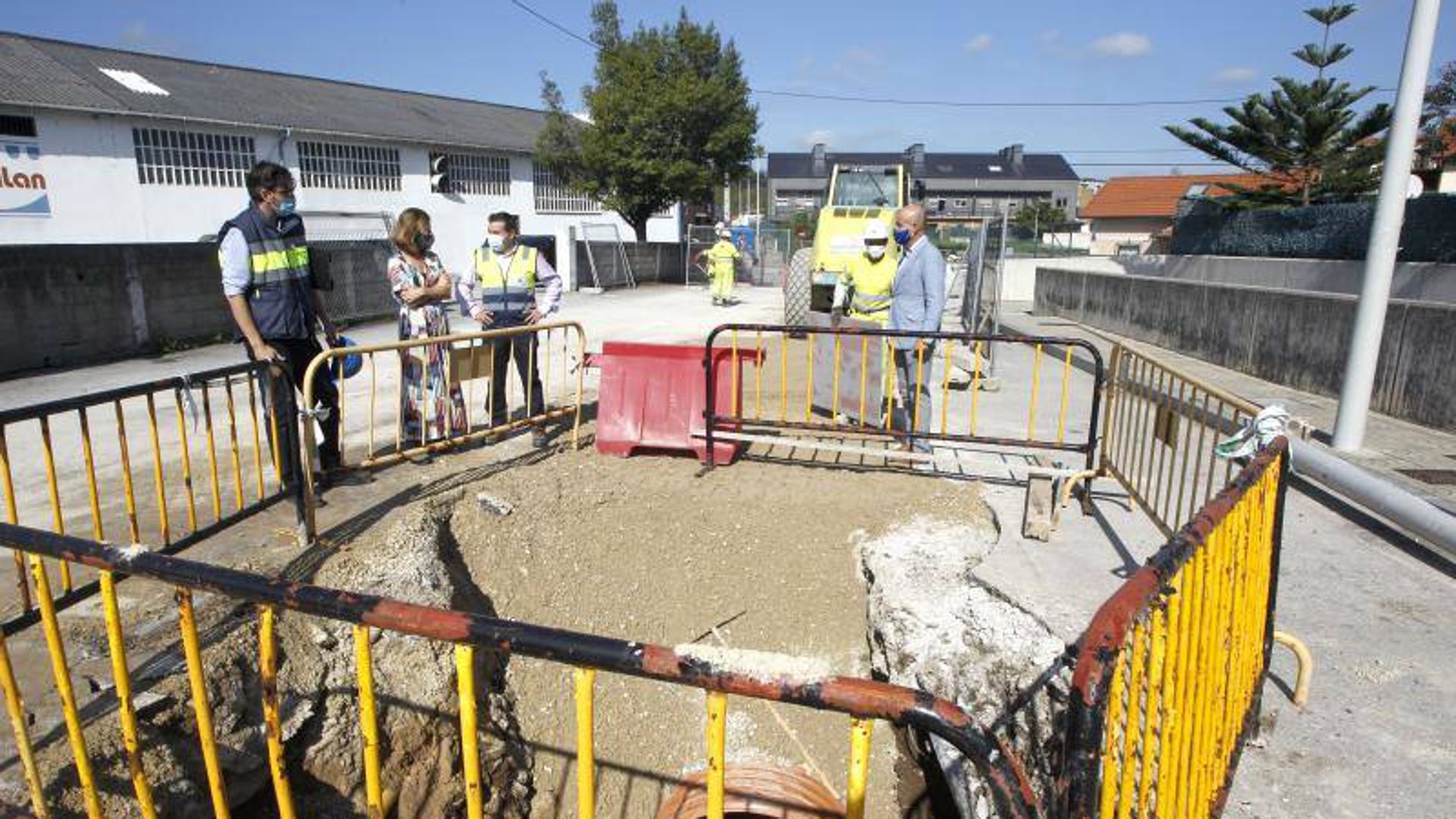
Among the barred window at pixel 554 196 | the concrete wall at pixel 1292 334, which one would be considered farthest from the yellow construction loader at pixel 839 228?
the barred window at pixel 554 196

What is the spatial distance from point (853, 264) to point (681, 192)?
2239 centimetres

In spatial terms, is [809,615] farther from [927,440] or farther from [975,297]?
[975,297]

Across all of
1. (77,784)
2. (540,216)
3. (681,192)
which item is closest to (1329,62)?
(681,192)

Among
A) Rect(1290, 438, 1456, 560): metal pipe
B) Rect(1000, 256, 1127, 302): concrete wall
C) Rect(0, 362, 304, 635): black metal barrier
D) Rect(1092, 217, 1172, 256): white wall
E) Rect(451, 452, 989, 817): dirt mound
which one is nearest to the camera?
Rect(0, 362, 304, 635): black metal barrier

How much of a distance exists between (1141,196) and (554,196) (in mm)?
38331

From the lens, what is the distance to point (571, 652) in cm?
159

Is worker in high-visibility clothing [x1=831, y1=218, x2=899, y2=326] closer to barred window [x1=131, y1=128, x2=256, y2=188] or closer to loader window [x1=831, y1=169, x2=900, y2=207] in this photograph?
loader window [x1=831, y1=169, x2=900, y2=207]

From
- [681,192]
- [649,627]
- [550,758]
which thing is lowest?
[550,758]

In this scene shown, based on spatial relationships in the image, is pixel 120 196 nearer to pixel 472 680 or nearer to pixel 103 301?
pixel 103 301

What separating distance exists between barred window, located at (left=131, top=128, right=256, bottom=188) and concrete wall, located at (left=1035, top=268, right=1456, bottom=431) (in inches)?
849

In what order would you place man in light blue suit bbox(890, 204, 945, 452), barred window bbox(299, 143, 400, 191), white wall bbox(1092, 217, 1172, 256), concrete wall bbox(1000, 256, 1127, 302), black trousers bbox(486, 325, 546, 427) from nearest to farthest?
1. man in light blue suit bbox(890, 204, 945, 452)
2. black trousers bbox(486, 325, 546, 427)
3. barred window bbox(299, 143, 400, 191)
4. concrete wall bbox(1000, 256, 1127, 302)
5. white wall bbox(1092, 217, 1172, 256)

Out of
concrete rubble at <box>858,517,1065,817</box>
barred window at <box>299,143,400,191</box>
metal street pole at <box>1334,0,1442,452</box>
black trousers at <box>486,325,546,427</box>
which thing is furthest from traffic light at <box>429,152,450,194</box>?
metal street pole at <box>1334,0,1442,452</box>

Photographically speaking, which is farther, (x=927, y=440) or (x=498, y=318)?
(x=498, y=318)

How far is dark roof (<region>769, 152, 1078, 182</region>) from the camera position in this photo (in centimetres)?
6931
